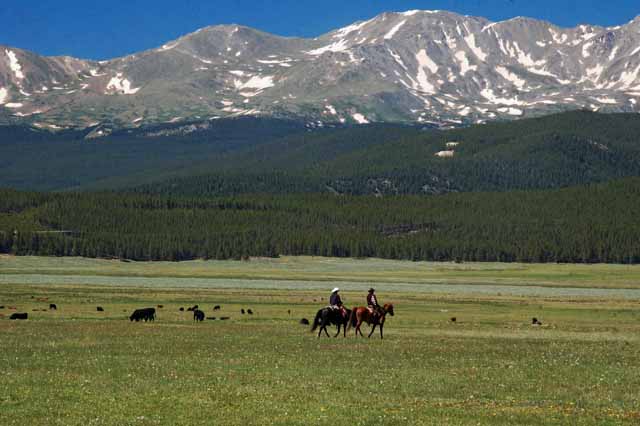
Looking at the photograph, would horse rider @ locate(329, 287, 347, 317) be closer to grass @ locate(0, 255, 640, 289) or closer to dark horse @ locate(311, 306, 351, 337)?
dark horse @ locate(311, 306, 351, 337)

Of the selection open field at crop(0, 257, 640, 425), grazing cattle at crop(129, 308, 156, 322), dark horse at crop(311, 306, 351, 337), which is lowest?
open field at crop(0, 257, 640, 425)

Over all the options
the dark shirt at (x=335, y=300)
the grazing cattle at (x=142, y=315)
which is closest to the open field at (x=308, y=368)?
the grazing cattle at (x=142, y=315)

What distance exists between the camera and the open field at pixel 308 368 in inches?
1169

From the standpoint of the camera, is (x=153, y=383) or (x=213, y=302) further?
(x=213, y=302)

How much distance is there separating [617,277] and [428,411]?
139m

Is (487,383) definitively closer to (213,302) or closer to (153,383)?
(153,383)

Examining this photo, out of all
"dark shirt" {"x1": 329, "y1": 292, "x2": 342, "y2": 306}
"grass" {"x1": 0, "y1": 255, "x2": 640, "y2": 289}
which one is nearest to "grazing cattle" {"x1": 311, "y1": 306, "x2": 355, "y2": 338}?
"dark shirt" {"x1": 329, "y1": 292, "x2": 342, "y2": 306}

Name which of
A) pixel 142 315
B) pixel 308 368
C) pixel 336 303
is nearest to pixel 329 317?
pixel 336 303

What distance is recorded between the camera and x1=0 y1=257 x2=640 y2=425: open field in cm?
2970

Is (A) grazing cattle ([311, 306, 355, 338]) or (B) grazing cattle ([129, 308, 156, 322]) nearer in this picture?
(A) grazing cattle ([311, 306, 355, 338])

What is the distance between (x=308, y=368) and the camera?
39469mm

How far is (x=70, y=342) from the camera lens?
47.2 meters

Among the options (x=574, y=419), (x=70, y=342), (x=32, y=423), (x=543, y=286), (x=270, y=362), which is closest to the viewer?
(x=32, y=423)

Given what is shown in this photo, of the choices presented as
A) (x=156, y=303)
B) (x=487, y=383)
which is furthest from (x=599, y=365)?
(x=156, y=303)
